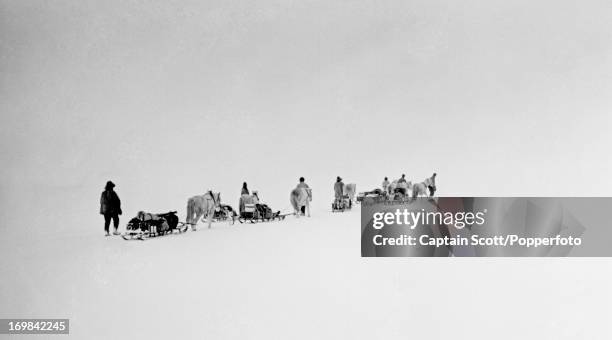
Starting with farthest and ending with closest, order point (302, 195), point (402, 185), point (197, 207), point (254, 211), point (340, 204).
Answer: point (402, 185), point (340, 204), point (302, 195), point (254, 211), point (197, 207)

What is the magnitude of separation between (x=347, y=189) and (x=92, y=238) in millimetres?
7928

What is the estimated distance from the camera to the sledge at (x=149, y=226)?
8492 mm

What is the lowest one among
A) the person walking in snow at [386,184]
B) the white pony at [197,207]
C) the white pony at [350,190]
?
the white pony at [197,207]

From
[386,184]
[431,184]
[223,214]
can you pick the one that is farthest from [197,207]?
[431,184]

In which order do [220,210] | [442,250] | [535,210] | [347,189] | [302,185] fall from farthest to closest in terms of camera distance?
1. [347,189]
2. [302,185]
3. [220,210]
4. [535,210]
5. [442,250]

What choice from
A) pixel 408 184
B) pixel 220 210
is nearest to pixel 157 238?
pixel 220 210

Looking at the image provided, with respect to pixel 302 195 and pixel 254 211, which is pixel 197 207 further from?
pixel 302 195

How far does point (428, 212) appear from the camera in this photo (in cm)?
796

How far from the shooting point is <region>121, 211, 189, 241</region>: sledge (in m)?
8.49

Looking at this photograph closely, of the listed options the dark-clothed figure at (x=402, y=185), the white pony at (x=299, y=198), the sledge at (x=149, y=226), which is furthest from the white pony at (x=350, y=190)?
the sledge at (x=149, y=226)

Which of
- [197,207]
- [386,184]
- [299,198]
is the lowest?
[197,207]

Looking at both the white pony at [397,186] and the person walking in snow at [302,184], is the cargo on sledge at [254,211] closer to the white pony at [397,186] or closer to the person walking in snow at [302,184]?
the person walking in snow at [302,184]

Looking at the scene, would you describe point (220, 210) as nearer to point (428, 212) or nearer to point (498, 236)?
point (428, 212)

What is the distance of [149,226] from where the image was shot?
28.5ft
